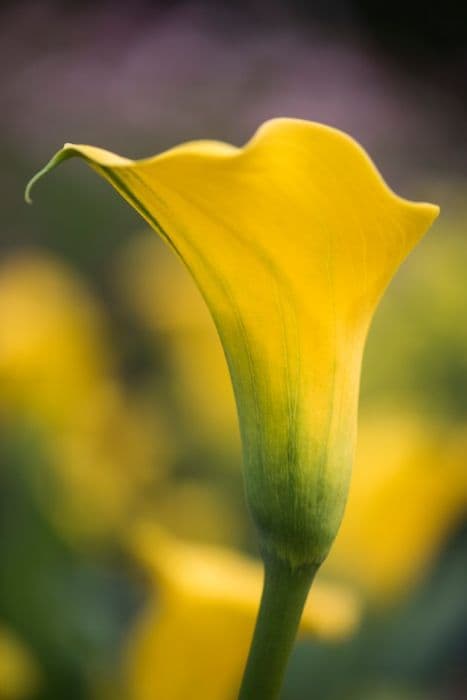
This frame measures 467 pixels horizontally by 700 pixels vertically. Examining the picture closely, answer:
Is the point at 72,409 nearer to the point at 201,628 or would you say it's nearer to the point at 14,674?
the point at 14,674

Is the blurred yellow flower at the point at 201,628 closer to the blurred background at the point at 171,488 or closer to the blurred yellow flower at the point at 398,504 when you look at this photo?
the blurred background at the point at 171,488

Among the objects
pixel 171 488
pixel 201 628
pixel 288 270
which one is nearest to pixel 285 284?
pixel 288 270

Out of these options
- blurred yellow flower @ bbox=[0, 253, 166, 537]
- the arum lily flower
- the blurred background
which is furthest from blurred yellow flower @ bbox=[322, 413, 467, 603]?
the arum lily flower

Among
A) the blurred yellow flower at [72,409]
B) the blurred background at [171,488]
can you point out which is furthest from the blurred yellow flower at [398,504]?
the blurred yellow flower at [72,409]

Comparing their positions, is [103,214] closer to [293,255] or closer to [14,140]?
[14,140]

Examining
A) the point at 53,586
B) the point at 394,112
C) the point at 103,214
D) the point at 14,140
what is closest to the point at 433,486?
the point at 53,586

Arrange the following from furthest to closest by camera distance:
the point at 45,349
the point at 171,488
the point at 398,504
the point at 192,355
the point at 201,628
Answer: the point at 192,355 < the point at 171,488 < the point at 45,349 < the point at 398,504 < the point at 201,628

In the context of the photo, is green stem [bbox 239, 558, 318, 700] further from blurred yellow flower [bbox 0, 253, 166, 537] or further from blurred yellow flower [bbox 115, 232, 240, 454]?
blurred yellow flower [bbox 115, 232, 240, 454]
